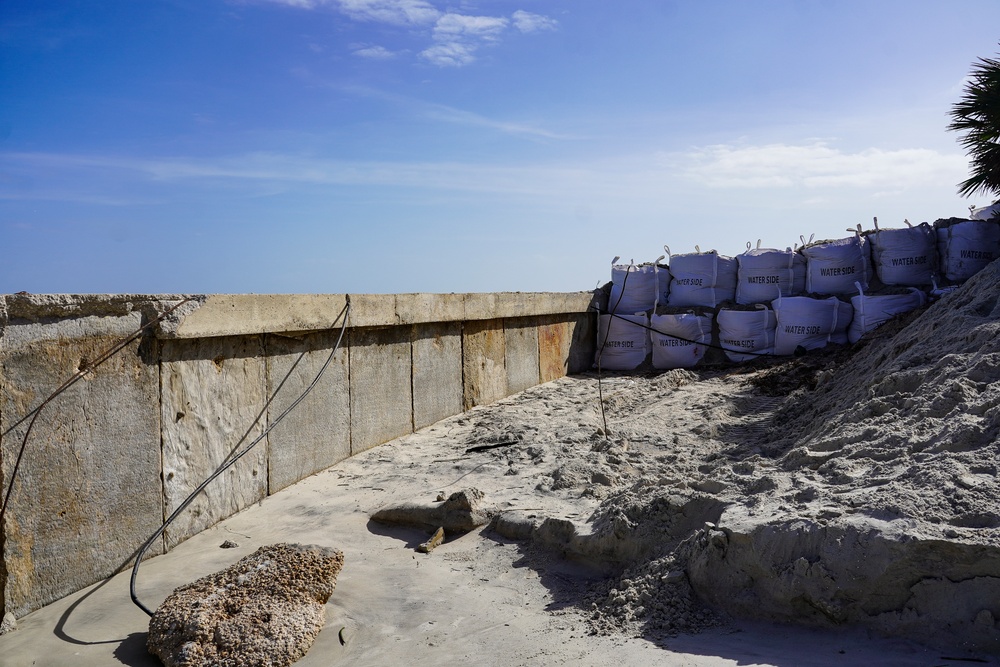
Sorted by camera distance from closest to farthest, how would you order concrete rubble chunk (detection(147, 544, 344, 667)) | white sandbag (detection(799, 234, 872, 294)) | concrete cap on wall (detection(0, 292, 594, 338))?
concrete rubble chunk (detection(147, 544, 344, 667)), concrete cap on wall (detection(0, 292, 594, 338)), white sandbag (detection(799, 234, 872, 294))

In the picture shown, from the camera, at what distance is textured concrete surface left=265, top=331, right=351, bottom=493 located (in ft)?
16.1

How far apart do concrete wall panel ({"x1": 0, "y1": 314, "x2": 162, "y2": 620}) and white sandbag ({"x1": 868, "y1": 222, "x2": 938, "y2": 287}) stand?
789 centimetres

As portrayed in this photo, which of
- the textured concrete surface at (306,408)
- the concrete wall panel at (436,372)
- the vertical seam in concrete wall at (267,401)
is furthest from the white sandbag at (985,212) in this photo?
the vertical seam in concrete wall at (267,401)

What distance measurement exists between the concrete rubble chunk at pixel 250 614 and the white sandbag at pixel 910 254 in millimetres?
7518

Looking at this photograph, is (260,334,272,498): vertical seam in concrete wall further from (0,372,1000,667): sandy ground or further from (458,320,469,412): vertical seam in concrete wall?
(458,320,469,412): vertical seam in concrete wall

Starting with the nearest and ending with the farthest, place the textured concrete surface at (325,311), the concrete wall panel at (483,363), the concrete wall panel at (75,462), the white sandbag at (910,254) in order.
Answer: the concrete wall panel at (75,462) < the textured concrete surface at (325,311) < the concrete wall panel at (483,363) < the white sandbag at (910,254)

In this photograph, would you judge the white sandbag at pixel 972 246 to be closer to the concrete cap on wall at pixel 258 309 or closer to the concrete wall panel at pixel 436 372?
the concrete cap on wall at pixel 258 309

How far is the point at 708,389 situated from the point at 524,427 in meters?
2.35

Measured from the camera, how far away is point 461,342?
7.11 metres

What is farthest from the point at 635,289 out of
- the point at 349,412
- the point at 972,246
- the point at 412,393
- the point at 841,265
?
the point at 349,412

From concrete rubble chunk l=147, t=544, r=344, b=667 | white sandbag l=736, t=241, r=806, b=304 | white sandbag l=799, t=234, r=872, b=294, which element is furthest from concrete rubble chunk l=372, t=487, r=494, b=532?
white sandbag l=799, t=234, r=872, b=294

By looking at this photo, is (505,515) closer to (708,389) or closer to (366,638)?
(366,638)

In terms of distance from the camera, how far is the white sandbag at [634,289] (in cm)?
963

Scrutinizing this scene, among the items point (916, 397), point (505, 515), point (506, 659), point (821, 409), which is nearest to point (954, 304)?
point (821, 409)
